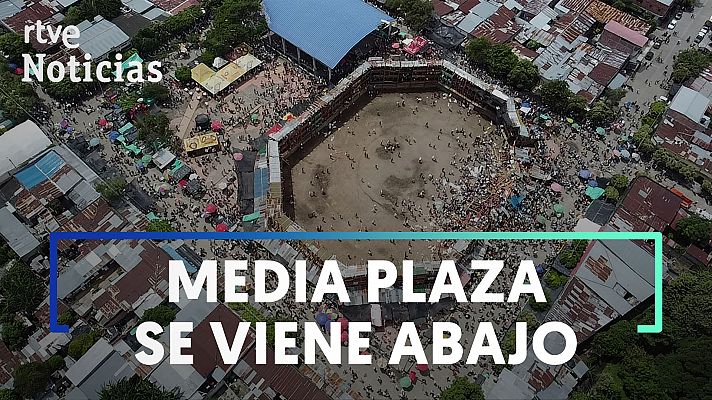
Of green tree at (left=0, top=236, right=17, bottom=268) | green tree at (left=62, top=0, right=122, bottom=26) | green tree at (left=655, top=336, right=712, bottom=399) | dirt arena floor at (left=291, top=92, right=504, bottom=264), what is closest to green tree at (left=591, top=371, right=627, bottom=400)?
green tree at (left=655, top=336, right=712, bottom=399)

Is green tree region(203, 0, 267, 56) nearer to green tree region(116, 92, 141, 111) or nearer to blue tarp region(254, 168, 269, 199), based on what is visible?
green tree region(116, 92, 141, 111)

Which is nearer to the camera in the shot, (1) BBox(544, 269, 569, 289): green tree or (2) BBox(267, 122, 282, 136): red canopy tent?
(1) BBox(544, 269, 569, 289): green tree

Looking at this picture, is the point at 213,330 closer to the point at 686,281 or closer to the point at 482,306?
the point at 482,306

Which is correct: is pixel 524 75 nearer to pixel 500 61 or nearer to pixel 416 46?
pixel 500 61

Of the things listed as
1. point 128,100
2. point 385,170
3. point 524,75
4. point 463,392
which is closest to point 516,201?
point 385,170

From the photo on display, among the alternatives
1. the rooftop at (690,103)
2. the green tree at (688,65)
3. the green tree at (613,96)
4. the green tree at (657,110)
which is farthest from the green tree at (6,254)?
the green tree at (688,65)
